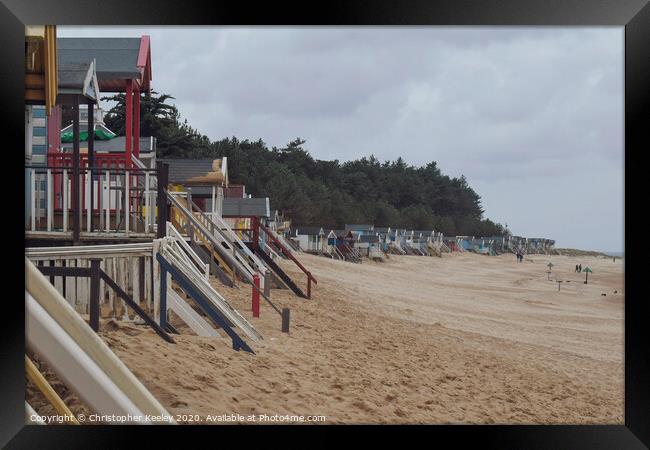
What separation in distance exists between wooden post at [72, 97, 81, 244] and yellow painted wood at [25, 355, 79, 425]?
2.51 meters

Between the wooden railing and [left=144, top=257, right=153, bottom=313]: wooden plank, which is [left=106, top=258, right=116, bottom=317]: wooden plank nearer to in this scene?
[left=144, top=257, right=153, bottom=313]: wooden plank

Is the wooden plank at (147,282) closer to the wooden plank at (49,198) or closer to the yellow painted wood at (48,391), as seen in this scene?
the wooden plank at (49,198)

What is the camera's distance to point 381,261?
16.3m

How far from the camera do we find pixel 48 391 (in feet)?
12.4

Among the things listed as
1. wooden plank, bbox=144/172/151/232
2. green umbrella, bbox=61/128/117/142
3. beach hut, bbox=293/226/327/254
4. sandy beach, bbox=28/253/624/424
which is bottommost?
sandy beach, bbox=28/253/624/424

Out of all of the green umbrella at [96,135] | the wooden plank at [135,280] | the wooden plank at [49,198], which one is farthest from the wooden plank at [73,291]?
the green umbrella at [96,135]

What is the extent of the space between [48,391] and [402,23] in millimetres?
3469

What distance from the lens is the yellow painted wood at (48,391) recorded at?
3747 millimetres

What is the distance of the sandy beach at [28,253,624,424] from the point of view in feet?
16.6

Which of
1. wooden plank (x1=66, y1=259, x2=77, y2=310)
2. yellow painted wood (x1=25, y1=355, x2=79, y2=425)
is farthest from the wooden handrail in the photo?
yellow painted wood (x1=25, y1=355, x2=79, y2=425)

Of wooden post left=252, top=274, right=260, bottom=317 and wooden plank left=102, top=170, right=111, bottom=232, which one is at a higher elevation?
wooden plank left=102, top=170, right=111, bottom=232

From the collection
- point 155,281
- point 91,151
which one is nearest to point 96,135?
point 91,151
